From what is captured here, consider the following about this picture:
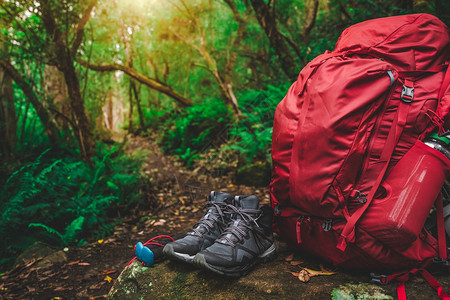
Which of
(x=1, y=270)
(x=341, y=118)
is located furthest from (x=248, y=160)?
(x=1, y=270)

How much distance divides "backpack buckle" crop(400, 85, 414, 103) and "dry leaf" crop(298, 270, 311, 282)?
1264 mm

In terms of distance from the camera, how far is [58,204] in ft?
13.2

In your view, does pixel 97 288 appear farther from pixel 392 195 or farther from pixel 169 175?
pixel 169 175

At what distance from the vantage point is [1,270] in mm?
3445

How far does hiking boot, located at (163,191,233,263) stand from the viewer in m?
1.69

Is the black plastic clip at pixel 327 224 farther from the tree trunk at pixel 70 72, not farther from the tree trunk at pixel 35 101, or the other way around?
the tree trunk at pixel 35 101

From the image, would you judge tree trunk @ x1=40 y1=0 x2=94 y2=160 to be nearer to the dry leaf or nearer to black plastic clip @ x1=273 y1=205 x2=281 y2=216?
black plastic clip @ x1=273 y1=205 x2=281 y2=216

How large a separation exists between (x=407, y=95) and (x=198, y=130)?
675cm

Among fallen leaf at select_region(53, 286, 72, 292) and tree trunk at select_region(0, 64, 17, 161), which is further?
tree trunk at select_region(0, 64, 17, 161)

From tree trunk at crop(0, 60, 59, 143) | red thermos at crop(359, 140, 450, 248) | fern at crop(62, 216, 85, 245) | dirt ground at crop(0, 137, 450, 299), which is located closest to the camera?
red thermos at crop(359, 140, 450, 248)

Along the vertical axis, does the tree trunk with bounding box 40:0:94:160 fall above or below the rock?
above

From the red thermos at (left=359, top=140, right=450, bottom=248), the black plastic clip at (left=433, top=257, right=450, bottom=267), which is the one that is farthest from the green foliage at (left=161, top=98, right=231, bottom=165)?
the black plastic clip at (left=433, top=257, right=450, bottom=267)

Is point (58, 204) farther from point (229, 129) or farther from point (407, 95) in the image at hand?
point (407, 95)

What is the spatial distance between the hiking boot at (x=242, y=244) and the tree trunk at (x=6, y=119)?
5.97 metres
